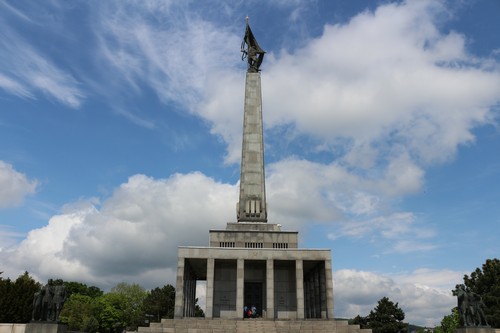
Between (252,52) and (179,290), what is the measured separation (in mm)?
24625

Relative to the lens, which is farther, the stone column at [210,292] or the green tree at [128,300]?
the green tree at [128,300]

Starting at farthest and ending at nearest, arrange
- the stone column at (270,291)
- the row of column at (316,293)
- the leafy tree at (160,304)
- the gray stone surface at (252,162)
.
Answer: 1. the leafy tree at (160,304)
2. the gray stone surface at (252,162)
3. the row of column at (316,293)
4. the stone column at (270,291)

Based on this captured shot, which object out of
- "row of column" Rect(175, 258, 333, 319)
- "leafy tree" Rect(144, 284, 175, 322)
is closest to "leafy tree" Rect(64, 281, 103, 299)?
"leafy tree" Rect(144, 284, 175, 322)

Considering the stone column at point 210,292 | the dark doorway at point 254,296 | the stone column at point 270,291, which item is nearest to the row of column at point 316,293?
the stone column at point 270,291

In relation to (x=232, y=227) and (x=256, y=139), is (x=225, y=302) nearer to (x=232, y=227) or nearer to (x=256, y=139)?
(x=232, y=227)

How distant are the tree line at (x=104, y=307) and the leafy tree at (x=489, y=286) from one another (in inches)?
1416

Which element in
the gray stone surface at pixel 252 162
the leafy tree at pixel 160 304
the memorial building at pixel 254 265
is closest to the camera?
the memorial building at pixel 254 265

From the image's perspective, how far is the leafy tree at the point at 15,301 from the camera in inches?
1730

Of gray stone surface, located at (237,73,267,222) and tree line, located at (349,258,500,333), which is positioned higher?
gray stone surface, located at (237,73,267,222)

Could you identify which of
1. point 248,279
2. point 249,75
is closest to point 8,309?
point 248,279

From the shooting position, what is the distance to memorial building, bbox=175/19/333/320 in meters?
31.1

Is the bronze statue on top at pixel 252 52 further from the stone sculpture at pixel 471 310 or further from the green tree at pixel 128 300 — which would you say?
the green tree at pixel 128 300

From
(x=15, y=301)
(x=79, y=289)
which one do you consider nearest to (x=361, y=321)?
(x=15, y=301)

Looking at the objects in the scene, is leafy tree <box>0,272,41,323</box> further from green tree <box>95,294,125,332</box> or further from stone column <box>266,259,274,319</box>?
green tree <box>95,294,125,332</box>
